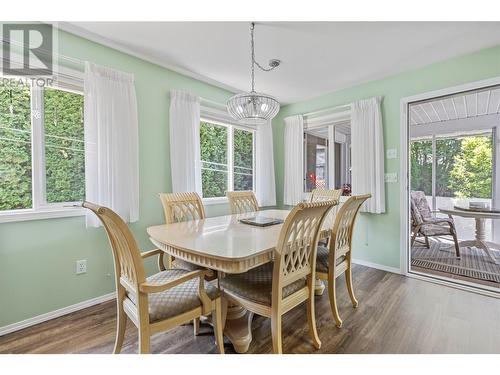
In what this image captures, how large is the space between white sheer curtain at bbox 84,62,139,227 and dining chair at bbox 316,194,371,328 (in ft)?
5.91

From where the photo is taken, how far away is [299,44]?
2334mm

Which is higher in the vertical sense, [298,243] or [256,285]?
[298,243]

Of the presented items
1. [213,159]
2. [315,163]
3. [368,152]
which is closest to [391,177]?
[368,152]

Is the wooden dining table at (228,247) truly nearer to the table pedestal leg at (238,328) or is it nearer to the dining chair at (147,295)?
the table pedestal leg at (238,328)

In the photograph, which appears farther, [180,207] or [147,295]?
[180,207]

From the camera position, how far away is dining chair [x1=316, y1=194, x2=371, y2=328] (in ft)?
6.10

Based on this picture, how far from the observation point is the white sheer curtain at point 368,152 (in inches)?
121

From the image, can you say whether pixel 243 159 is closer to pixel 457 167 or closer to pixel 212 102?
pixel 212 102

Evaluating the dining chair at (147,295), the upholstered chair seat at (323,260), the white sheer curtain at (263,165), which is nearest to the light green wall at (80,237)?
the dining chair at (147,295)

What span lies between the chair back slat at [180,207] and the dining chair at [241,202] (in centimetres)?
46

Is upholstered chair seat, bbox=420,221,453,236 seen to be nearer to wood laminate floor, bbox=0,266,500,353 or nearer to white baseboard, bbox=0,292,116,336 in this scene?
wood laminate floor, bbox=0,266,500,353

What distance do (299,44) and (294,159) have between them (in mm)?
1901

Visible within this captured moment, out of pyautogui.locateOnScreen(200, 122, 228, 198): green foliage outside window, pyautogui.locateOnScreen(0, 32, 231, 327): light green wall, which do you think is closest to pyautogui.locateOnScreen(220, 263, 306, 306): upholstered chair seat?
pyautogui.locateOnScreen(0, 32, 231, 327): light green wall
